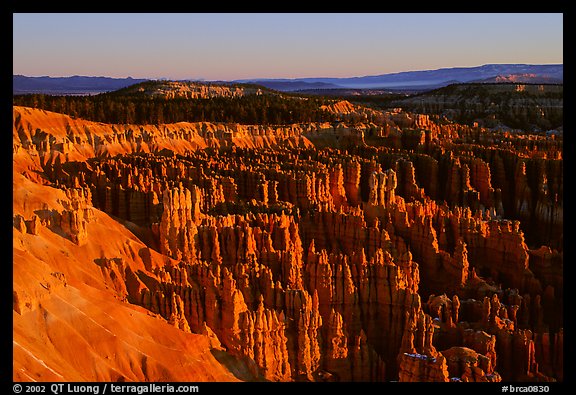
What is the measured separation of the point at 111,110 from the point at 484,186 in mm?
42452

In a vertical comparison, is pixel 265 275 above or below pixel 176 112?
below

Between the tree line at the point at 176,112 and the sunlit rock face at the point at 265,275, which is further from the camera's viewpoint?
the tree line at the point at 176,112

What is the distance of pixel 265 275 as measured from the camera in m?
29.9

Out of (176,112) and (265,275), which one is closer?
(265,275)

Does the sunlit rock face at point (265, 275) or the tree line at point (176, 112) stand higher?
the tree line at point (176, 112)

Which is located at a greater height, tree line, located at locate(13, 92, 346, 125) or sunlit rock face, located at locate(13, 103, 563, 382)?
tree line, located at locate(13, 92, 346, 125)

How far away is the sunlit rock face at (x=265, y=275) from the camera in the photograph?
20641mm

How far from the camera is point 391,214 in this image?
146 feet

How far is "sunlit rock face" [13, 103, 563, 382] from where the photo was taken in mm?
20641

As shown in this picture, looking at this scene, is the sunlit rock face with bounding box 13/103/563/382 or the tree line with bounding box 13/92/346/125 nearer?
the sunlit rock face with bounding box 13/103/563/382
